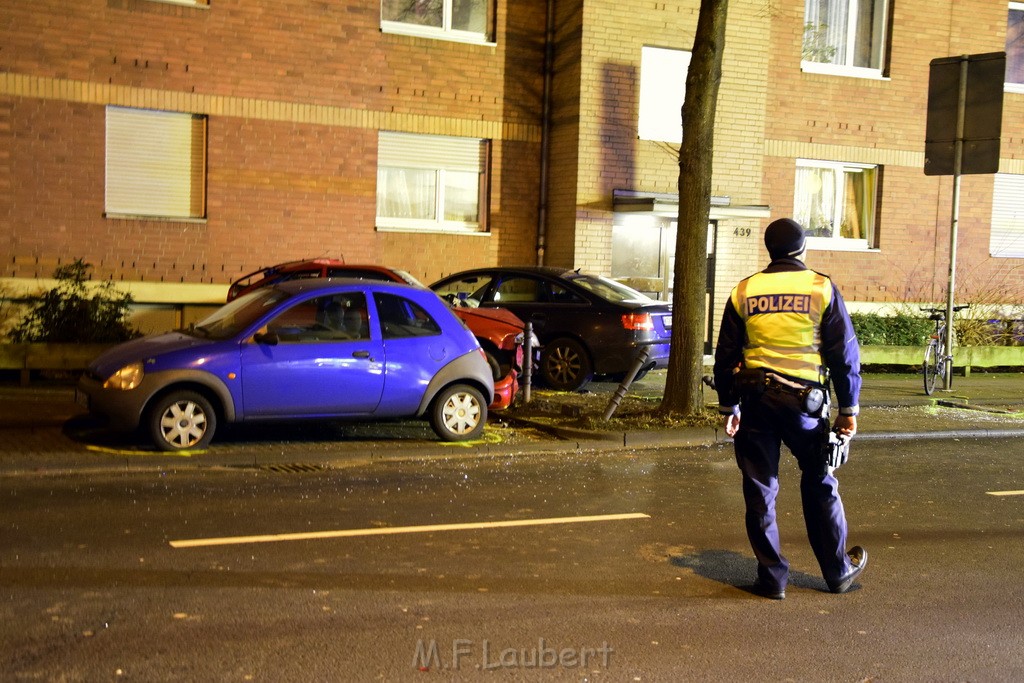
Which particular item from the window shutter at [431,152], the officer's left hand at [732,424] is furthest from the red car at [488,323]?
the officer's left hand at [732,424]

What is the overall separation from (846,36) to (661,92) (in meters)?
4.05

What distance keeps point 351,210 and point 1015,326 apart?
11389 mm

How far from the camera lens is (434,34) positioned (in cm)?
A: 1830

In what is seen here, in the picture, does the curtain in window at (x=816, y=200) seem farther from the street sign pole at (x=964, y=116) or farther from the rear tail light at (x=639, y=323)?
the rear tail light at (x=639, y=323)

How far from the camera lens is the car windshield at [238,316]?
10383 millimetres

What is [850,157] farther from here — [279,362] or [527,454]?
[279,362]

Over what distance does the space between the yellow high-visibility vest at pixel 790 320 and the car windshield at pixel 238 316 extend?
5.33 m

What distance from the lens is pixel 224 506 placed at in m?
8.18

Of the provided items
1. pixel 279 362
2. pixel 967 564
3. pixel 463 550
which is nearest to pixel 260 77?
pixel 279 362

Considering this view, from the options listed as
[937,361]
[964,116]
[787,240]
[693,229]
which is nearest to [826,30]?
[964,116]

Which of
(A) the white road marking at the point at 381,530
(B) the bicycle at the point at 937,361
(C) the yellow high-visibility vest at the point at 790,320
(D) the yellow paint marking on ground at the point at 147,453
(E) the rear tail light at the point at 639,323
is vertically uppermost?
(C) the yellow high-visibility vest at the point at 790,320

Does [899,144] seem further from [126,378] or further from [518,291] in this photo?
[126,378]

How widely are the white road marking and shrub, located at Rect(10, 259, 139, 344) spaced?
8551 millimetres

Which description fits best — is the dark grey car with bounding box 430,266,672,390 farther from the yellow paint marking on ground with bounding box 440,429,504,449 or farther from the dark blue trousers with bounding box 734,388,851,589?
the dark blue trousers with bounding box 734,388,851,589
